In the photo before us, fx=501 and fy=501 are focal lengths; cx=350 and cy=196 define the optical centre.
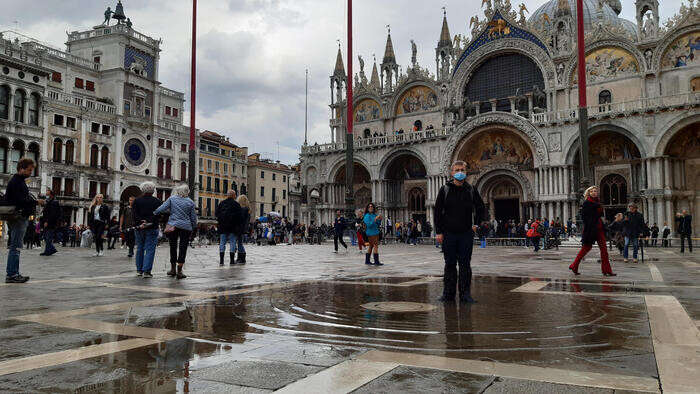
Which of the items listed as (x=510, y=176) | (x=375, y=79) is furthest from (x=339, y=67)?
(x=510, y=176)

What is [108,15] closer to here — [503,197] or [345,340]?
[503,197]

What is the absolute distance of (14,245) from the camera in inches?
297

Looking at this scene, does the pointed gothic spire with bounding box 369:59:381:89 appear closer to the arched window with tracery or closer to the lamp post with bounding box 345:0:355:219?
the arched window with tracery

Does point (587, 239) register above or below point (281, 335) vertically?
above

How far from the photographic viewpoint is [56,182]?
41281 mm

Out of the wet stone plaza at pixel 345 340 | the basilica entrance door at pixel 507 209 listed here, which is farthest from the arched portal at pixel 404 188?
the wet stone plaza at pixel 345 340

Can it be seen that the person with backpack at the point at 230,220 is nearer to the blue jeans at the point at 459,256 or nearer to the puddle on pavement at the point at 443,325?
the puddle on pavement at the point at 443,325

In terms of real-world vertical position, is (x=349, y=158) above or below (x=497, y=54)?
below

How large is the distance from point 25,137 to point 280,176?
38.8m

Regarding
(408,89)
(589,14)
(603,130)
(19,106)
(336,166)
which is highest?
(589,14)

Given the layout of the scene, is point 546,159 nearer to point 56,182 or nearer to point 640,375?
point 640,375

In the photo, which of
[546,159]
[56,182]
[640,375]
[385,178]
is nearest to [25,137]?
[56,182]

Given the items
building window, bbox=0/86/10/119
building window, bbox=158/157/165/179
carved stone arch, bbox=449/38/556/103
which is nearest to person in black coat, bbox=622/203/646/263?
carved stone arch, bbox=449/38/556/103

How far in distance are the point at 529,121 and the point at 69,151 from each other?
37.1m
